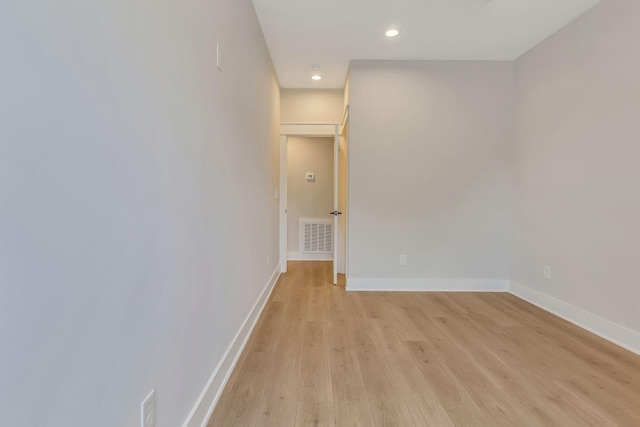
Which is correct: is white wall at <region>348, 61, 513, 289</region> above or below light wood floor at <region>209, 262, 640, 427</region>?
above

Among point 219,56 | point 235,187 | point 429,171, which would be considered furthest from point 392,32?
point 235,187

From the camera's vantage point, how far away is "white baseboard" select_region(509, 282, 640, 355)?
210 centimetres

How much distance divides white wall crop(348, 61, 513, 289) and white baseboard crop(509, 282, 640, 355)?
39cm

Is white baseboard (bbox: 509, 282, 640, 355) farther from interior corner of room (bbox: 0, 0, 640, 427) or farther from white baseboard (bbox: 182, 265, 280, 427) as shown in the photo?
white baseboard (bbox: 182, 265, 280, 427)

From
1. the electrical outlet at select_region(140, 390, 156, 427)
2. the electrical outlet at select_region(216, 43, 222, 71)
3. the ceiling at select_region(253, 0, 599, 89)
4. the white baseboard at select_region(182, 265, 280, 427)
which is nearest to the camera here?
the electrical outlet at select_region(140, 390, 156, 427)

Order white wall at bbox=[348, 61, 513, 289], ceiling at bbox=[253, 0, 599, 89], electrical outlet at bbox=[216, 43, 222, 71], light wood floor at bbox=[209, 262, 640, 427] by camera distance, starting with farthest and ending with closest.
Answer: white wall at bbox=[348, 61, 513, 289] < ceiling at bbox=[253, 0, 599, 89] < electrical outlet at bbox=[216, 43, 222, 71] < light wood floor at bbox=[209, 262, 640, 427]

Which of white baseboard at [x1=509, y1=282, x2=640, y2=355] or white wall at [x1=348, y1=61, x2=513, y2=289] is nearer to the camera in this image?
white baseboard at [x1=509, y1=282, x2=640, y2=355]

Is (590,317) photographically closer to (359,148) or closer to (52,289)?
(359,148)

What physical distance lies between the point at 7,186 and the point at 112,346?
0.45 m

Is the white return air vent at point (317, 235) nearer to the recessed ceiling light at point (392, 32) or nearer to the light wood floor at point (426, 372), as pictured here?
the light wood floor at point (426, 372)

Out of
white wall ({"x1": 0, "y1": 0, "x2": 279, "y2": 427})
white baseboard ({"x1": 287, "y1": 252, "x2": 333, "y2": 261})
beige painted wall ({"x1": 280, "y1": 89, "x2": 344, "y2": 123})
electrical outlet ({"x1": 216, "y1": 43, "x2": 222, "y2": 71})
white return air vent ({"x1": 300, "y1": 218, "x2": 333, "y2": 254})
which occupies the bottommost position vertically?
white baseboard ({"x1": 287, "y1": 252, "x2": 333, "y2": 261})

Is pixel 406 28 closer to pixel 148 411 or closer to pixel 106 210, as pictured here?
pixel 106 210

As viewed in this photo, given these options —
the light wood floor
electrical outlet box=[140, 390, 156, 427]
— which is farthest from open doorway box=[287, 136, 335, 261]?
electrical outlet box=[140, 390, 156, 427]

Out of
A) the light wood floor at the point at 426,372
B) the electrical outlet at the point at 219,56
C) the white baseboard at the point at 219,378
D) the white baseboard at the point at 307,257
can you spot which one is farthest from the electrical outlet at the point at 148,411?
the white baseboard at the point at 307,257
